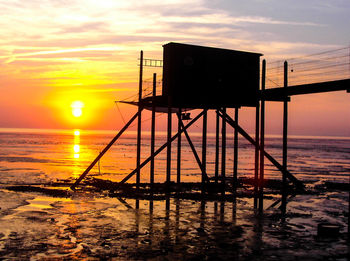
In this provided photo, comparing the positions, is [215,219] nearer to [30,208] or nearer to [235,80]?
[30,208]

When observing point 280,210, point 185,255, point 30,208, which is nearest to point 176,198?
point 280,210

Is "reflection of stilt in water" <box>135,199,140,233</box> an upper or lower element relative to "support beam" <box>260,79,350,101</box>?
lower

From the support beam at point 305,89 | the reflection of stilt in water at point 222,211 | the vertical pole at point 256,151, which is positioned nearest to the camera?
the reflection of stilt in water at point 222,211

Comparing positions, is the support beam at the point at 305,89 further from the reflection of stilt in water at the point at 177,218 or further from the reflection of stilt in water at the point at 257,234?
the reflection of stilt in water at the point at 177,218

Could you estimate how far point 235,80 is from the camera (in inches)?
1032

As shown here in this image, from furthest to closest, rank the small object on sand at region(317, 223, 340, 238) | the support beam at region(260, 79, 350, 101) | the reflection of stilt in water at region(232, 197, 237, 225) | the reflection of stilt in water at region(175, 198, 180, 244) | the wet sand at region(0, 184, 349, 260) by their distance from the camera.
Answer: the support beam at region(260, 79, 350, 101) → the reflection of stilt in water at region(232, 197, 237, 225) → the small object on sand at region(317, 223, 340, 238) → the reflection of stilt in water at region(175, 198, 180, 244) → the wet sand at region(0, 184, 349, 260)

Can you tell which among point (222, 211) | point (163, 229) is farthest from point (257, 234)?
point (222, 211)

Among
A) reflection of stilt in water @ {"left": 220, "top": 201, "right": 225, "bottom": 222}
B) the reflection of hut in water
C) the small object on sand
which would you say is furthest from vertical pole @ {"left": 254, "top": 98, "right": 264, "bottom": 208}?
the small object on sand

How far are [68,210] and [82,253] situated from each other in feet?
24.2

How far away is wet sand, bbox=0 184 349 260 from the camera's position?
13047mm

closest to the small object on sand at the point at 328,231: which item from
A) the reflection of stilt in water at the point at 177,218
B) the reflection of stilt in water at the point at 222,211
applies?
the reflection of stilt in water at the point at 222,211

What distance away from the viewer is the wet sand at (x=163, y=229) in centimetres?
1305

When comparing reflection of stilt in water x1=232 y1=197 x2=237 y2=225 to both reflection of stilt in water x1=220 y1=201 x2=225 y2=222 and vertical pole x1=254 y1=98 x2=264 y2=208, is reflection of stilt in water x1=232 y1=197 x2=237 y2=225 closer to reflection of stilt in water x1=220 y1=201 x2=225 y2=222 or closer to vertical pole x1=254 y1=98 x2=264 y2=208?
reflection of stilt in water x1=220 y1=201 x2=225 y2=222

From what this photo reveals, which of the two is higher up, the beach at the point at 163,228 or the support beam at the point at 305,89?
the support beam at the point at 305,89
